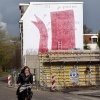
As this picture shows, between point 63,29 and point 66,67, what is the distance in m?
19.7

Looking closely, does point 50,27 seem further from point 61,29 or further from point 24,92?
point 24,92

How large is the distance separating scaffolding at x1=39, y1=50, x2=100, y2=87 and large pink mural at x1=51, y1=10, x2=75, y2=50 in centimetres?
1794

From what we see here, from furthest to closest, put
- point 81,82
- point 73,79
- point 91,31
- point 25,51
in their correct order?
point 91,31, point 25,51, point 81,82, point 73,79

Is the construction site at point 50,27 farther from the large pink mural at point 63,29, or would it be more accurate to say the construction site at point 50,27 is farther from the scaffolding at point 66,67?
the scaffolding at point 66,67

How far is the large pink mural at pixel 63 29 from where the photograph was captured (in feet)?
187

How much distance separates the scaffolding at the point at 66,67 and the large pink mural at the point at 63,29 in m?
17.9

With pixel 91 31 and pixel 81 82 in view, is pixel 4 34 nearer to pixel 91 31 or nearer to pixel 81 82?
pixel 91 31

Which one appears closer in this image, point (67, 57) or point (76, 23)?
point (67, 57)

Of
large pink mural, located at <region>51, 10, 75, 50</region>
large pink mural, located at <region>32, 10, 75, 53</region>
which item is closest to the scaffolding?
large pink mural, located at <region>32, 10, 75, 53</region>

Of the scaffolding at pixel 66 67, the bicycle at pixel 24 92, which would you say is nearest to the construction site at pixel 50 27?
the scaffolding at pixel 66 67

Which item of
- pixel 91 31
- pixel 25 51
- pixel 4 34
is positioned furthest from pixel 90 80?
pixel 91 31

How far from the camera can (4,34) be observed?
85312mm

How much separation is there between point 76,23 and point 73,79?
75.5ft

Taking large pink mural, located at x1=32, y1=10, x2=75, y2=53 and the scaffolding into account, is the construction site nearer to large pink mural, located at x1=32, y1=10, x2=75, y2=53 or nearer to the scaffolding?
large pink mural, located at x1=32, y1=10, x2=75, y2=53
